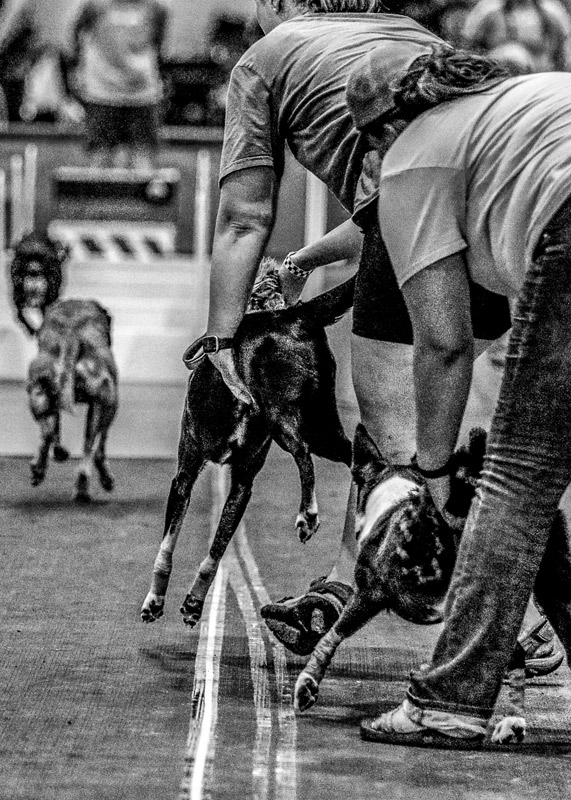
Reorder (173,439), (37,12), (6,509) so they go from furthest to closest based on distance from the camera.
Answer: (37,12), (173,439), (6,509)

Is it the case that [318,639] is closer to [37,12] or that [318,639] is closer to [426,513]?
[426,513]

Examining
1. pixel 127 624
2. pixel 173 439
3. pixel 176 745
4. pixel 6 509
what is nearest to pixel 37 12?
pixel 173 439

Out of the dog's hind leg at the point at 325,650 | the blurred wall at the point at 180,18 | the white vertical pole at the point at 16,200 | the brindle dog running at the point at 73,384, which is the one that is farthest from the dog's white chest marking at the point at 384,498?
the blurred wall at the point at 180,18

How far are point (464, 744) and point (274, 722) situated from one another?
432 millimetres

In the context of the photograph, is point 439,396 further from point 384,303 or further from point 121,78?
point 121,78

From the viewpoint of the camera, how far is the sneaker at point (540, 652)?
3.75 meters

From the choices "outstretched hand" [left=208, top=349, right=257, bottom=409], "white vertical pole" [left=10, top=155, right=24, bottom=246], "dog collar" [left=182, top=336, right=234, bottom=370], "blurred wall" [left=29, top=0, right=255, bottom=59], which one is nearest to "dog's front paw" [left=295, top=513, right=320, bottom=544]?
"outstretched hand" [left=208, top=349, right=257, bottom=409]

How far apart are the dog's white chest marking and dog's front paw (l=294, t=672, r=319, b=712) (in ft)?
1.06

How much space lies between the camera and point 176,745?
3.08 meters

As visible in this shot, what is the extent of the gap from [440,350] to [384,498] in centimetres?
34

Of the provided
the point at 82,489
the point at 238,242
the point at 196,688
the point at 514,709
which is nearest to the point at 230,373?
the point at 238,242

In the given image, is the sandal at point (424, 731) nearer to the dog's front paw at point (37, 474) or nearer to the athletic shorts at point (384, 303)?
Answer: the athletic shorts at point (384, 303)

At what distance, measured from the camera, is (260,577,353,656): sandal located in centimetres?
377

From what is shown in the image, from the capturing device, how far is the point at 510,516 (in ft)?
9.89
